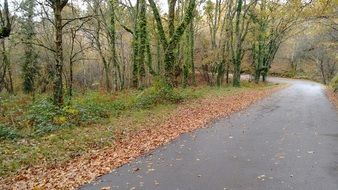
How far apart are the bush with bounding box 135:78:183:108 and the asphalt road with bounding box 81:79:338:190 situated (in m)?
5.58

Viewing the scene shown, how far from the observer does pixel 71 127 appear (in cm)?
1316

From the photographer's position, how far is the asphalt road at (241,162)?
24.5 ft

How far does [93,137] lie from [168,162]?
345cm

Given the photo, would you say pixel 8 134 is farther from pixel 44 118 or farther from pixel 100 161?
pixel 100 161

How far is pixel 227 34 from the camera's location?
3662cm

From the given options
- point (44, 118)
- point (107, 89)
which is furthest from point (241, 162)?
point (107, 89)

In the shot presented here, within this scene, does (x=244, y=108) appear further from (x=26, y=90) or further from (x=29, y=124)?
(x=26, y=90)

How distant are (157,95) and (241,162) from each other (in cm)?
1117

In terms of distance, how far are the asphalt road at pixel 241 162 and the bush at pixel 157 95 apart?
558cm

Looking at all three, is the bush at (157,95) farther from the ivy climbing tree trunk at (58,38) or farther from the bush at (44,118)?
the bush at (44,118)

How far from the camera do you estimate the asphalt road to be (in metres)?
7.48

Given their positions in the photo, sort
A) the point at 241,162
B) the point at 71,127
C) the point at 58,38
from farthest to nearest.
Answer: the point at 58,38
the point at 71,127
the point at 241,162

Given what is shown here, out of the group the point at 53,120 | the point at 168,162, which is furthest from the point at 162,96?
the point at 168,162

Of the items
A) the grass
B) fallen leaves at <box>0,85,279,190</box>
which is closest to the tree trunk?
the grass
